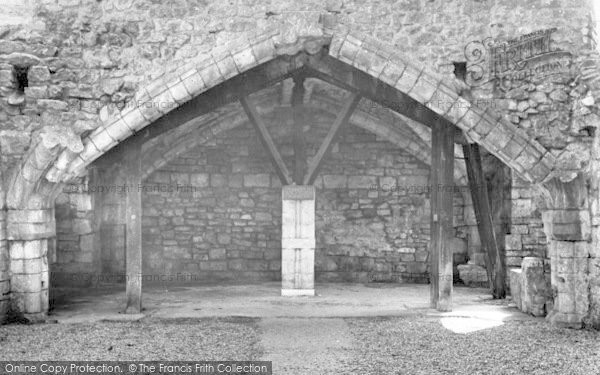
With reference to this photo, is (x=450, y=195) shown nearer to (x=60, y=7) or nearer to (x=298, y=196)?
(x=298, y=196)

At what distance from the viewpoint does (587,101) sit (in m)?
6.02

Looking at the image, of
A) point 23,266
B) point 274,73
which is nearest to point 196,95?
point 274,73

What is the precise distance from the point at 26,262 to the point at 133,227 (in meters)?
1.10

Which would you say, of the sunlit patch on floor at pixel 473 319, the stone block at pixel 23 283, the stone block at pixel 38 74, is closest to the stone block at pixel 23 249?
the stone block at pixel 23 283

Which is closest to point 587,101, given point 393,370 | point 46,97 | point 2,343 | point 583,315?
A: point 583,315

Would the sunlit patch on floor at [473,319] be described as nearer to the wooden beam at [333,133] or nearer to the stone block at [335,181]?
the wooden beam at [333,133]

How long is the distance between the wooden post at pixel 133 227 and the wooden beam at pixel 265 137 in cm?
126

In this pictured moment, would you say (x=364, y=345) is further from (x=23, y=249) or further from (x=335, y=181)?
(x=335, y=181)

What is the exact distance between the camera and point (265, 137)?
7312 mm

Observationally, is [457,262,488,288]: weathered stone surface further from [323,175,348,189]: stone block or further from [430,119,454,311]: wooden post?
[430,119,454,311]: wooden post

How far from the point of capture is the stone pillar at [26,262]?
6207 millimetres

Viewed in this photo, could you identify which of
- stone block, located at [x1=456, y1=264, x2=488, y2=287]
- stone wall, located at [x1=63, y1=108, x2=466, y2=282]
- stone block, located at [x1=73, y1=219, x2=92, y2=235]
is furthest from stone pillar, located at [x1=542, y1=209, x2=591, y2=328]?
stone block, located at [x1=73, y1=219, x2=92, y2=235]

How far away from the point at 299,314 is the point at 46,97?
11.1 feet

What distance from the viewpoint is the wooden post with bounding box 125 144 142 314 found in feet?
21.9
